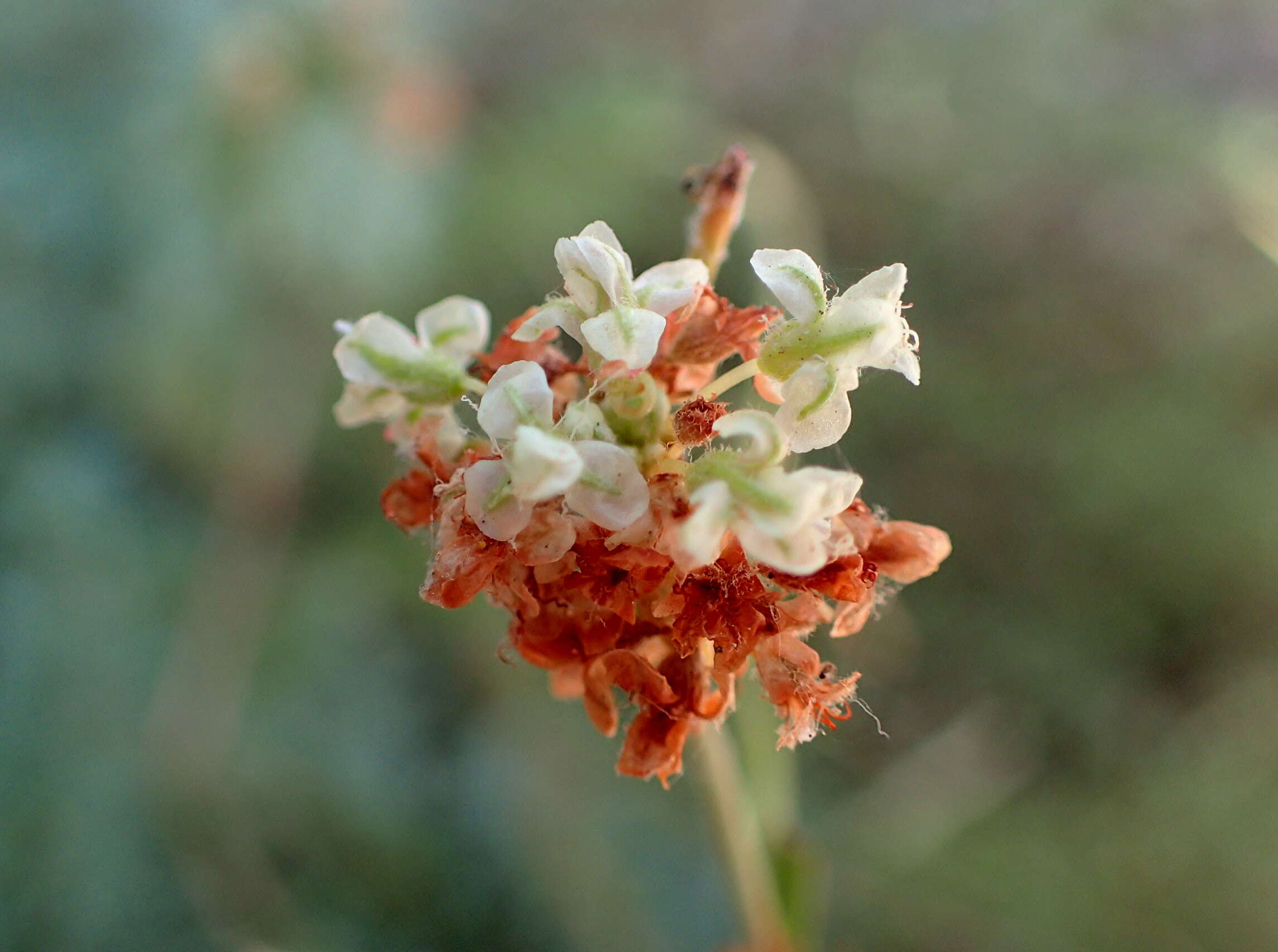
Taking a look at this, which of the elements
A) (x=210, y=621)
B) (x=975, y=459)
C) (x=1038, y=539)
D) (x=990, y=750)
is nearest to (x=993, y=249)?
(x=975, y=459)

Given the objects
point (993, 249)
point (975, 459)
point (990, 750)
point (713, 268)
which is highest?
point (993, 249)

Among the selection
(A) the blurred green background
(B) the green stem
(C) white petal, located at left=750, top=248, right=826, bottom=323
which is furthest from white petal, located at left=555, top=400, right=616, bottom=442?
(A) the blurred green background

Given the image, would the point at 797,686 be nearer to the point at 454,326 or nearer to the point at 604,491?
the point at 604,491

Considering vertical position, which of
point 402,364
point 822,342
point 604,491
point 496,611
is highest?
point 822,342

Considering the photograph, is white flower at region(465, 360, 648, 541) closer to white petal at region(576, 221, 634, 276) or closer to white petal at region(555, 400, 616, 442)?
white petal at region(555, 400, 616, 442)

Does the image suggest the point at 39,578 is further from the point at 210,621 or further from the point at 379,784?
the point at 379,784

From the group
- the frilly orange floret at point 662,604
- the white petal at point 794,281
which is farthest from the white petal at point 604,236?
the frilly orange floret at point 662,604

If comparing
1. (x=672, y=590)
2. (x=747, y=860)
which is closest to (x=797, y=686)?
(x=672, y=590)
